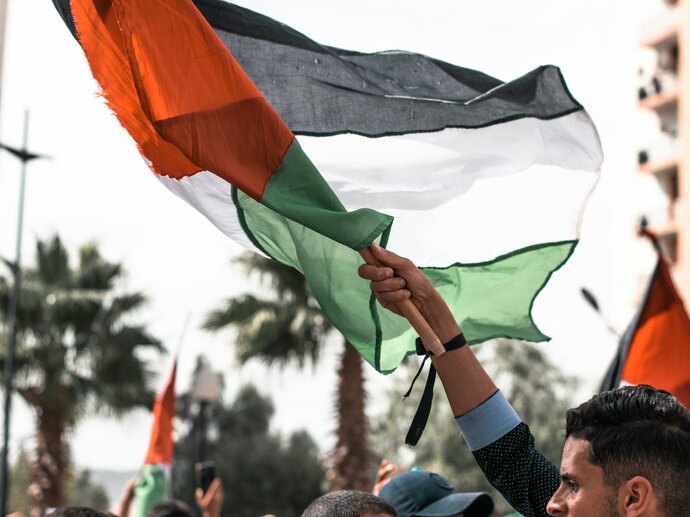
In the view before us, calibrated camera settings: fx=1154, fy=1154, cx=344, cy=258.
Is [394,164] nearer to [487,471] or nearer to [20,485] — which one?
[487,471]

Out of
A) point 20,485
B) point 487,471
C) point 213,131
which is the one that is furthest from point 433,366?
point 20,485

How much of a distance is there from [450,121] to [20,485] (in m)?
37.4

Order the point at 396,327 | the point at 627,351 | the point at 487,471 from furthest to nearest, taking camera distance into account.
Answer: the point at 627,351 < the point at 396,327 < the point at 487,471

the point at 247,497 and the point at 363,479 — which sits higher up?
the point at 363,479

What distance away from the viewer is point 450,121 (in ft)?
A: 14.5

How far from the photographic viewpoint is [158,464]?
880 cm

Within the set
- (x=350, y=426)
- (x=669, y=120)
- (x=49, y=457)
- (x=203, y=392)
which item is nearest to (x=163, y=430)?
(x=203, y=392)

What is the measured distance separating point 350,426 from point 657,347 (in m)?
11.9

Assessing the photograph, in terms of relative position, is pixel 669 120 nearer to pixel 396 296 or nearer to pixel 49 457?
pixel 49 457

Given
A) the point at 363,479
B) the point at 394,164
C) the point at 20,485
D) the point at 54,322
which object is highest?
the point at 394,164

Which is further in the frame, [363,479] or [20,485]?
[20,485]

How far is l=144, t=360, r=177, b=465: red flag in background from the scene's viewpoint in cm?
890

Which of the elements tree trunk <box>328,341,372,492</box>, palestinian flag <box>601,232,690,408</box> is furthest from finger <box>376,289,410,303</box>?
tree trunk <box>328,341,372,492</box>

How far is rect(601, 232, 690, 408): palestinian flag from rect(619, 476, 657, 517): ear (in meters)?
4.03
